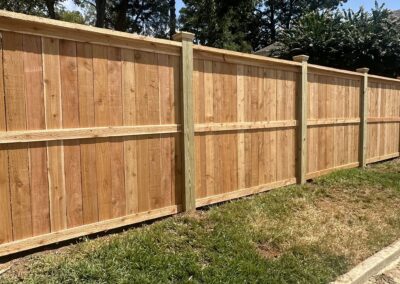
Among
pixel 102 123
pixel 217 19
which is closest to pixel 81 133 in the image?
pixel 102 123

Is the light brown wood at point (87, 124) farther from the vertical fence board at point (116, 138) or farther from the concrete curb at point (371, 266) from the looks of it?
the concrete curb at point (371, 266)

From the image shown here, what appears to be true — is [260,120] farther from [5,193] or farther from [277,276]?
[5,193]

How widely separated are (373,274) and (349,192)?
241 cm

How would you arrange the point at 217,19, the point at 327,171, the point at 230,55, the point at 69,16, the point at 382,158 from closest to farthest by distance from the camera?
the point at 230,55
the point at 327,171
the point at 382,158
the point at 217,19
the point at 69,16

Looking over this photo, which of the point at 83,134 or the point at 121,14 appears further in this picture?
the point at 121,14

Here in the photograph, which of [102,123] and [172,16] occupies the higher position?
[172,16]

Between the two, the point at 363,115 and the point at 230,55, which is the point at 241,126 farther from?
the point at 363,115

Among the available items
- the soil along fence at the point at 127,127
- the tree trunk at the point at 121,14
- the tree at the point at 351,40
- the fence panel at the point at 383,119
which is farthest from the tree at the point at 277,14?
the soil along fence at the point at 127,127

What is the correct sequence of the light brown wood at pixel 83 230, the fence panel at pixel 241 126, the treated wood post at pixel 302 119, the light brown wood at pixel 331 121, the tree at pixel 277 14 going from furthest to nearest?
the tree at pixel 277 14 → the light brown wood at pixel 331 121 → the treated wood post at pixel 302 119 → the fence panel at pixel 241 126 → the light brown wood at pixel 83 230

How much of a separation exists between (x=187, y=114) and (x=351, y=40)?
11.9 metres

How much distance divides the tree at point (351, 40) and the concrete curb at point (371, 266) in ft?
36.3

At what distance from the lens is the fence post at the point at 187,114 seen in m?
4.45

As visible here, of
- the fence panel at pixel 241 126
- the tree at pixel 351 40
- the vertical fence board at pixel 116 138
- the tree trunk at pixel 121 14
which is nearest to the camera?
the vertical fence board at pixel 116 138

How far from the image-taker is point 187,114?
4504mm
